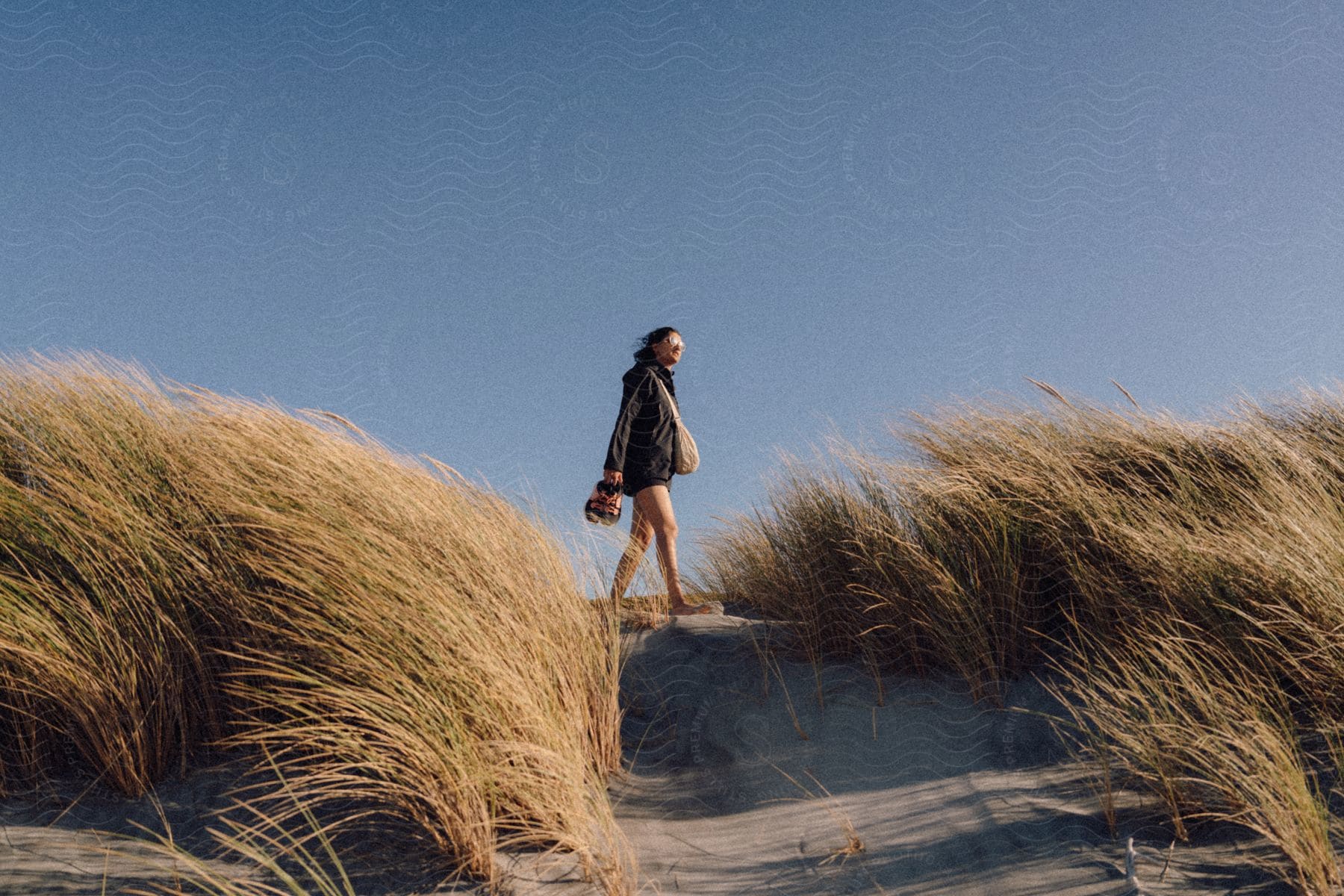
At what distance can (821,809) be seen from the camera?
3473 millimetres

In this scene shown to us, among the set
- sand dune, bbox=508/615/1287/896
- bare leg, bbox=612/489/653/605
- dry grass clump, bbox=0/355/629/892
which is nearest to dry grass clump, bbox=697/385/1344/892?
sand dune, bbox=508/615/1287/896

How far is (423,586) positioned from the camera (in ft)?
10.8

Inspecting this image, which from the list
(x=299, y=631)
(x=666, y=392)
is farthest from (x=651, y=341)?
(x=299, y=631)

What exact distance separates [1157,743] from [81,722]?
13.5ft

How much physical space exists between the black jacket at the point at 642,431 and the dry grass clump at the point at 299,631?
1177 millimetres

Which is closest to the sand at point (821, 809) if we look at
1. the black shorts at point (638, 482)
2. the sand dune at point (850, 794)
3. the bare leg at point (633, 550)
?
the sand dune at point (850, 794)

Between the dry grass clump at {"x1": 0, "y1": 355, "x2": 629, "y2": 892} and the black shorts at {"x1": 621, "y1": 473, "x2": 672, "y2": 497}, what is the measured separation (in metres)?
1.16

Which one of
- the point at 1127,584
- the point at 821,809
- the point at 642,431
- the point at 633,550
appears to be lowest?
the point at 821,809

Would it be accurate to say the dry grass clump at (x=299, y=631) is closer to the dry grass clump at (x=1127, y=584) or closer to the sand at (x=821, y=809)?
the sand at (x=821, y=809)

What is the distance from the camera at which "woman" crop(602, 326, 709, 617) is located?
5262 mm

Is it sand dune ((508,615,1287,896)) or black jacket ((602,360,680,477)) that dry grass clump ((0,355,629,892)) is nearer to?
sand dune ((508,615,1287,896))

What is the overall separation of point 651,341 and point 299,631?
9.78ft

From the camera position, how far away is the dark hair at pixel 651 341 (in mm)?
5582

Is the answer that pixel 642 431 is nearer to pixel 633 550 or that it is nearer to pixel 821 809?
pixel 633 550
